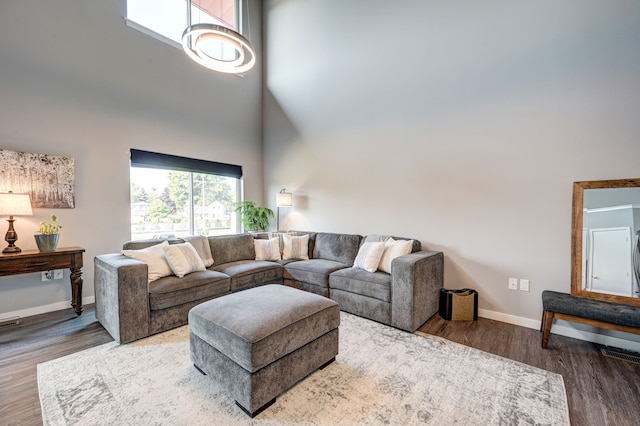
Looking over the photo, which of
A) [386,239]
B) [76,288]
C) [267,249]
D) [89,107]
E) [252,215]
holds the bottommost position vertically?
[76,288]

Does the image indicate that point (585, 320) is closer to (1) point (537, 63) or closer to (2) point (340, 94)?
(1) point (537, 63)

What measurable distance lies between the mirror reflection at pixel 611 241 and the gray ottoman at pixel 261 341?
229cm

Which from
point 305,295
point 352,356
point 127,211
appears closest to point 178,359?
point 305,295

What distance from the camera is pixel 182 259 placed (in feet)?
9.66

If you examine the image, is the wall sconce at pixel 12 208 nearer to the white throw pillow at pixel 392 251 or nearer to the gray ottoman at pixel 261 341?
the gray ottoman at pixel 261 341

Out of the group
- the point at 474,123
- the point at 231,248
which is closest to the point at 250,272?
the point at 231,248

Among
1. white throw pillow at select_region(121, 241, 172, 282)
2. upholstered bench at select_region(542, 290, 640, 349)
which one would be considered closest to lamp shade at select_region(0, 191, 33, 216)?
white throw pillow at select_region(121, 241, 172, 282)

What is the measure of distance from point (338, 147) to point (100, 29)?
11.1 ft

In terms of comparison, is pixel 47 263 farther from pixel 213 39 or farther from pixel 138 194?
pixel 213 39

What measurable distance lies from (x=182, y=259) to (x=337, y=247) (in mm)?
1942

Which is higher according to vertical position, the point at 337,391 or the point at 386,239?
the point at 386,239

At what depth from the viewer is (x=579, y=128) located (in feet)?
8.24

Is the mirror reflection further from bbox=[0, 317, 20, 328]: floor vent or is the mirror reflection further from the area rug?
bbox=[0, 317, 20, 328]: floor vent

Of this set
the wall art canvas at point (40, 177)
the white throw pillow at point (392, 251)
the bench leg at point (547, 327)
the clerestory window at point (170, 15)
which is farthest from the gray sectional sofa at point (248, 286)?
the clerestory window at point (170, 15)
